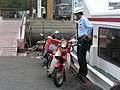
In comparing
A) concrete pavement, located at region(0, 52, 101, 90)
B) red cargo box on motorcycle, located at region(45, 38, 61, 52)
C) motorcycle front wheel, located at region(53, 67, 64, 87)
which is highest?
red cargo box on motorcycle, located at region(45, 38, 61, 52)

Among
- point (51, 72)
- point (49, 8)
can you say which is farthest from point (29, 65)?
point (49, 8)

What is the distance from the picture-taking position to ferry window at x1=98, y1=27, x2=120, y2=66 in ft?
21.2

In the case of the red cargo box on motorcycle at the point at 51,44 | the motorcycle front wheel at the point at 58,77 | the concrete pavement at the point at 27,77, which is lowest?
the concrete pavement at the point at 27,77

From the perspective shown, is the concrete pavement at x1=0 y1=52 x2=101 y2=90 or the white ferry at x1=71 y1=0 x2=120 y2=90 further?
the concrete pavement at x1=0 y1=52 x2=101 y2=90

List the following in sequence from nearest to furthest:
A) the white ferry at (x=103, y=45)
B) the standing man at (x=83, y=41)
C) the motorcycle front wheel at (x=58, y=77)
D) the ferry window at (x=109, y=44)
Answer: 1. the white ferry at (x=103, y=45)
2. the ferry window at (x=109, y=44)
3. the standing man at (x=83, y=41)
4. the motorcycle front wheel at (x=58, y=77)

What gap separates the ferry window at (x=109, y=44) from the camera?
6.46m

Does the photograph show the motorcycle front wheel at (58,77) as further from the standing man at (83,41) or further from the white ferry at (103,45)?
the white ferry at (103,45)

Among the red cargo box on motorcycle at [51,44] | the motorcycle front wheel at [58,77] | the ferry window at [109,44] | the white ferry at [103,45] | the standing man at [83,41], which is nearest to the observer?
the white ferry at [103,45]

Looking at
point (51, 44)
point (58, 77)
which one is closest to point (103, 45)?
point (58, 77)

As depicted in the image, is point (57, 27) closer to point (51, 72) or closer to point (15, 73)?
point (15, 73)

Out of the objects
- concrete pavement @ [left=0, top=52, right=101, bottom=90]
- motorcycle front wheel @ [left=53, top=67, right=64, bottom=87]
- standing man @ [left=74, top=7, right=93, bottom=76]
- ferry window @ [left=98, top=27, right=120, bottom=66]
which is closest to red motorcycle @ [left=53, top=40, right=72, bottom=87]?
motorcycle front wheel @ [left=53, top=67, right=64, bottom=87]

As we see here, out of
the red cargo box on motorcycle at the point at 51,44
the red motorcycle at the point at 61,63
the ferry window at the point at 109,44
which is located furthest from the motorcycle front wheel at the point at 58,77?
the red cargo box on motorcycle at the point at 51,44

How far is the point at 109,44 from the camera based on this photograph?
698cm

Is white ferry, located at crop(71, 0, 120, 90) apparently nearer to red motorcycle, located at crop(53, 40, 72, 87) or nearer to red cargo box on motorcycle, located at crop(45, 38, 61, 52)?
red motorcycle, located at crop(53, 40, 72, 87)
